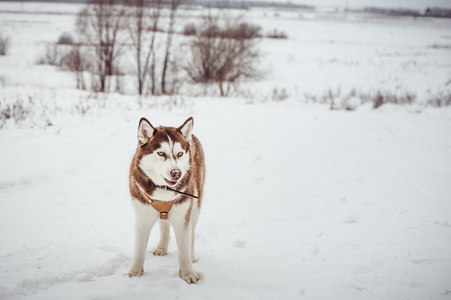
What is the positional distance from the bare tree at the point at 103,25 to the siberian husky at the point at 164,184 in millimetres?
15389

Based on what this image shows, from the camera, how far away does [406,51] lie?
34.1m

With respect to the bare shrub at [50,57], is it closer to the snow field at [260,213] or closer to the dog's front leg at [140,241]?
the snow field at [260,213]

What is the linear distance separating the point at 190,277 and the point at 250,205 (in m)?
2.81

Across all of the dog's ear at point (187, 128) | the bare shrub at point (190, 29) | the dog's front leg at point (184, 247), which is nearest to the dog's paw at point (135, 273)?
the dog's front leg at point (184, 247)

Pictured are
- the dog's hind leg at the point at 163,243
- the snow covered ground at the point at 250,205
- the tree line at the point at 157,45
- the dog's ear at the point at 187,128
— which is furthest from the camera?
the tree line at the point at 157,45

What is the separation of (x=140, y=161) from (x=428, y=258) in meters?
3.90

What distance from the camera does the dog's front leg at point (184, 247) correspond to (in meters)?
3.34

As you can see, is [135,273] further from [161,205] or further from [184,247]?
[161,205]

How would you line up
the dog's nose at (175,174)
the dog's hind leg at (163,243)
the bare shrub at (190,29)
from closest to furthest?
the dog's nose at (175,174) → the dog's hind leg at (163,243) → the bare shrub at (190,29)

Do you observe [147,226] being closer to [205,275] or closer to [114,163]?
[205,275]

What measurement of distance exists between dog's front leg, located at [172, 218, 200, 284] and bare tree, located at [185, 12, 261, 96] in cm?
1662

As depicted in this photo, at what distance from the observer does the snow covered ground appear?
3441 millimetres

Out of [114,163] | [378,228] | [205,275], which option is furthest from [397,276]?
[114,163]

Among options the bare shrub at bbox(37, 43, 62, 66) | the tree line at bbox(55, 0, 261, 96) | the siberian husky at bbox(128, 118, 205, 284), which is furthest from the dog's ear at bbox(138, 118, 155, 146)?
the bare shrub at bbox(37, 43, 62, 66)
